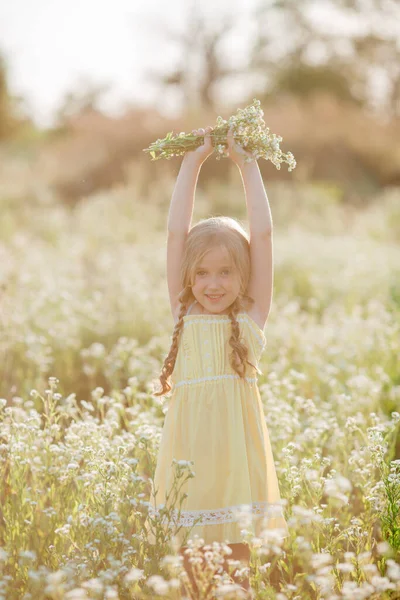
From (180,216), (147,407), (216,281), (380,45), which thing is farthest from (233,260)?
(380,45)

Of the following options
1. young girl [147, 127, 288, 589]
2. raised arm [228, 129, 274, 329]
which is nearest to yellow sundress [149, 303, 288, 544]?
young girl [147, 127, 288, 589]

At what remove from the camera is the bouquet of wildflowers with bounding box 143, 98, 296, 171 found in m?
3.16

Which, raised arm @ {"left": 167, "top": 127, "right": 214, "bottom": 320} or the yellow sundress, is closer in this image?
the yellow sundress

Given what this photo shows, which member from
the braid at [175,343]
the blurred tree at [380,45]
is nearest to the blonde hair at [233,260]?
the braid at [175,343]

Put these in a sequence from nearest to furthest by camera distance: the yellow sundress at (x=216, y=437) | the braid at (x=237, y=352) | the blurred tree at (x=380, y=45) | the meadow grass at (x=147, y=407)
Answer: the meadow grass at (x=147, y=407) < the yellow sundress at (x=216, y=437) < the braid at (x=237, y=352) < the blurred tree at (x=380, y=45)

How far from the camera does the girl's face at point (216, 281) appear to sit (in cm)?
312

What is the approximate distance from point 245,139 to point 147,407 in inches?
77.2

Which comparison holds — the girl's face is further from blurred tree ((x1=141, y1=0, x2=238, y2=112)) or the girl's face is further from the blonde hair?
blurred tree ((x1=141, y1=0, x2=238, y2=112))

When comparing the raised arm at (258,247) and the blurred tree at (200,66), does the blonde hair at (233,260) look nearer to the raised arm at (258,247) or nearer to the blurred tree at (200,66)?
the raised arm at (258,247)

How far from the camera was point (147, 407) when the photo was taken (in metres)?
4.49

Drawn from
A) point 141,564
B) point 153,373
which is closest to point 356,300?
point 153,373

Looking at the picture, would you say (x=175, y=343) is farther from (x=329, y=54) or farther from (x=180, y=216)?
(x=329, y=54)

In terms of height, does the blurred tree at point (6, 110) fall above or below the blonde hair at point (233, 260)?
above

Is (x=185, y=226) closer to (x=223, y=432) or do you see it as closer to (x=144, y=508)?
(x=223, y=432)
